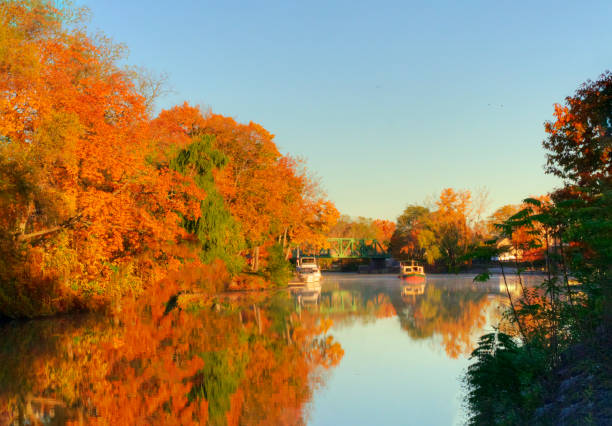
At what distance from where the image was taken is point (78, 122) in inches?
931

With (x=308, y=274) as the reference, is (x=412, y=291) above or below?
below

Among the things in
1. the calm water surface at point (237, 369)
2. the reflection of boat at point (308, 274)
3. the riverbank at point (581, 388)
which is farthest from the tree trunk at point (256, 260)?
the riverbank at point (581, 388)

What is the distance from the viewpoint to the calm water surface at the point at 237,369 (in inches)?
429

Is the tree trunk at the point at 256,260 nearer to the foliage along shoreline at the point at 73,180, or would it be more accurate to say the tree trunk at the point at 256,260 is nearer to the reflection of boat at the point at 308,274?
the reflection of boat at the point at 308,274

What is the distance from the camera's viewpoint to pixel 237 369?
14711 mm

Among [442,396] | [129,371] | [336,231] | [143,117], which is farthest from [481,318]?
[336,231]

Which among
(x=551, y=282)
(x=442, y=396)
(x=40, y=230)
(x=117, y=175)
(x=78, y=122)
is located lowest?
(x=442, y=396)

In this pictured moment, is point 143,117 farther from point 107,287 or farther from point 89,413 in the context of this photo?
point 89,413

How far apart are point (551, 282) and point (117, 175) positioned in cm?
1970

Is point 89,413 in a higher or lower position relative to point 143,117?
lower

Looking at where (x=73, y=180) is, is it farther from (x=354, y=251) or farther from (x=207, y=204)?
(x=354, y=251)

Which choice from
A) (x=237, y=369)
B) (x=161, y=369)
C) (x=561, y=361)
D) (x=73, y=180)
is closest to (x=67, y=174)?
(x=73, y=180)

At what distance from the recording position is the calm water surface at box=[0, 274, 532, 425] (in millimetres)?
10898

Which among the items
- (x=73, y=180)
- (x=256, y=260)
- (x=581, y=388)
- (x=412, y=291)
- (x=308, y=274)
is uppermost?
(x=73, y=180)
